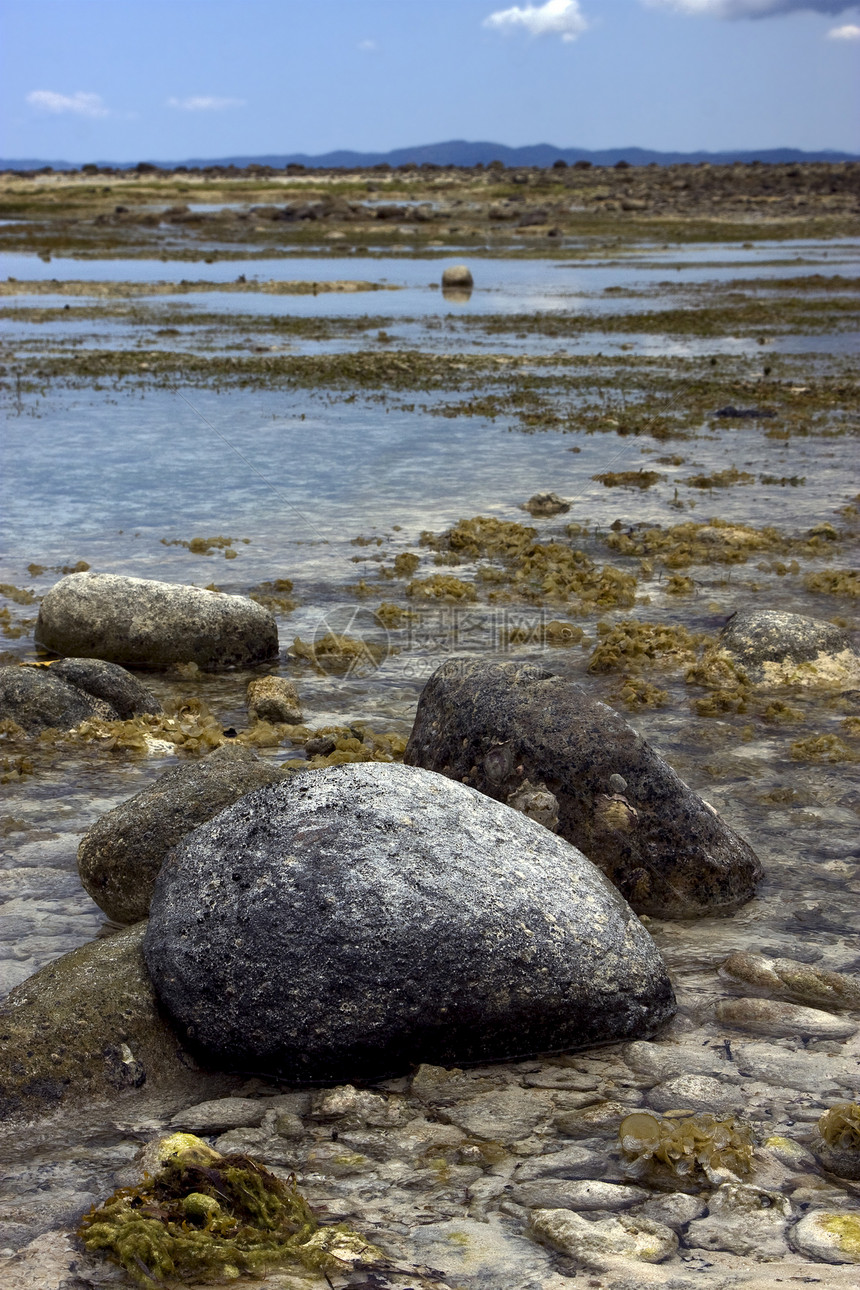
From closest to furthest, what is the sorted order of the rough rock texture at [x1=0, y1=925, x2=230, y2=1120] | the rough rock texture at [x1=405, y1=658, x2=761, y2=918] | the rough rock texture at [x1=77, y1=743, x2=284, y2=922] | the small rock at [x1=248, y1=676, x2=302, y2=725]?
the rough rock texture at [x1=0, y1=925, x2=230, y2=1120] → the rough rock texture at [x1=77, y1=743, x2=284, y2=922] → the rough rock texture at [x1=405, y1=658, x2=761, y2=918] → the small rock at [x1=248, y1=676, x2=302, y2=725]

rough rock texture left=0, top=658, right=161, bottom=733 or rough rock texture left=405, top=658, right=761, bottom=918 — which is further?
rough rock texture left=0, top=658, right=161, bottom=733

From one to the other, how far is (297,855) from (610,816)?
1.76 m

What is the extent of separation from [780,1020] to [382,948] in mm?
1552

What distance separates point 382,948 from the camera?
4.23 meters

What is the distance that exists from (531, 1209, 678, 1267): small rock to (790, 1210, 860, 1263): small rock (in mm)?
338

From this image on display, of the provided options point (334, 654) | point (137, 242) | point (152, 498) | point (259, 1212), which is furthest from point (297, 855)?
point (137, 242)

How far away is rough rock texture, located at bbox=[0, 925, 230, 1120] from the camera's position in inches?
162

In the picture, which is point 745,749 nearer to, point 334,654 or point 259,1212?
point 334,654

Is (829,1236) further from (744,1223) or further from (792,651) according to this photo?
→ (792,651)

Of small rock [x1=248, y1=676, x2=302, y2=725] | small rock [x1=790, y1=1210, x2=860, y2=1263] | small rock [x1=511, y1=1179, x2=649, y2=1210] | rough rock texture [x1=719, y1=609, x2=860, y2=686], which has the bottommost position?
small rock [x1=511, y1=1179, x2=649, y2=1210]

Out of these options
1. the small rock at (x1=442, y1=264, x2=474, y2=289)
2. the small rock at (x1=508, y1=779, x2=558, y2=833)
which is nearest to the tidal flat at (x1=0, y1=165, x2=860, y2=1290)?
the small rock at (x1=508, y1=779, x2=558, y2=833)

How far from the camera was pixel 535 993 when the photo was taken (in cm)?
432

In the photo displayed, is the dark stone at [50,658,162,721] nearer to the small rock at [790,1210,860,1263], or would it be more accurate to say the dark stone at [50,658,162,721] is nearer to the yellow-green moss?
the yellow-green moss

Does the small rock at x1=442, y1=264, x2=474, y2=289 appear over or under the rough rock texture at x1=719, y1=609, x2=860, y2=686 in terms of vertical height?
over
